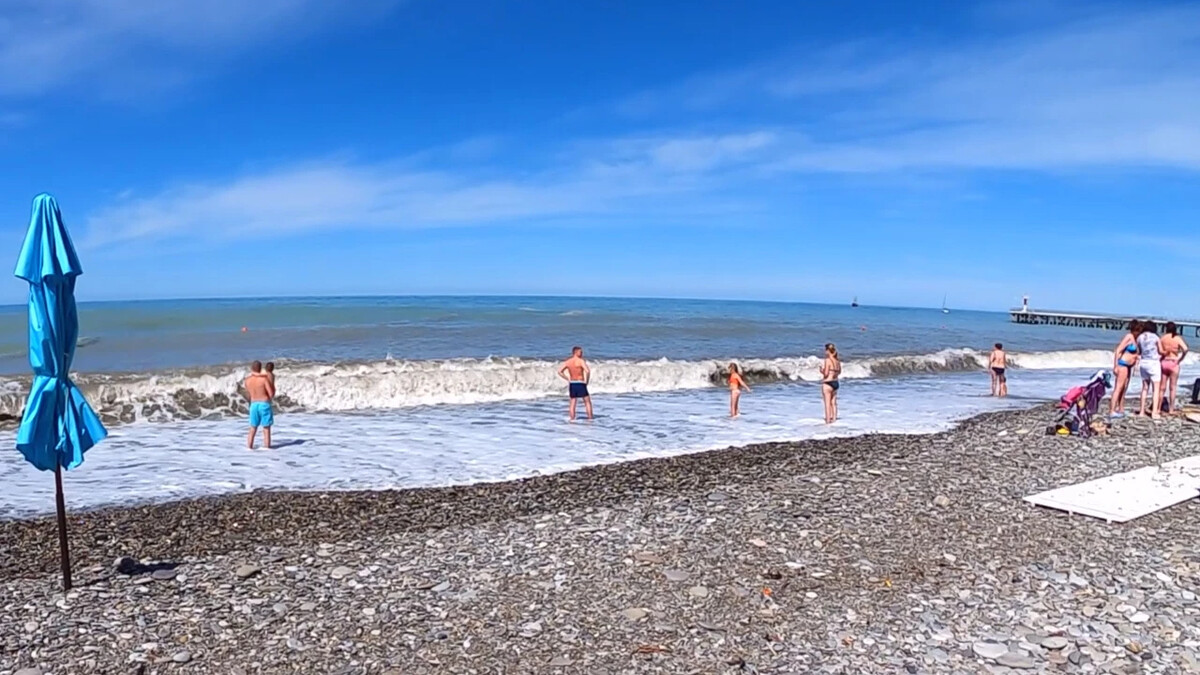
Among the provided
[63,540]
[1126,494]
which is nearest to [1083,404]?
[1126,494]

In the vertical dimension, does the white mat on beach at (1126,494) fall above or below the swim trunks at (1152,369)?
below

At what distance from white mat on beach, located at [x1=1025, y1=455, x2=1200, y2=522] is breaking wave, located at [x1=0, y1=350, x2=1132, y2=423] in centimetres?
1424

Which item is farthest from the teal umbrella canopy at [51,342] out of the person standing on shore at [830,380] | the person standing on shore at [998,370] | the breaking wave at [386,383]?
the person standing on shore at [998,370]

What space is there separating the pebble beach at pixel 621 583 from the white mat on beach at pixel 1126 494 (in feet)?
0.56

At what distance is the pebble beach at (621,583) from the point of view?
16.3 ft

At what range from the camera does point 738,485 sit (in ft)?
29.9

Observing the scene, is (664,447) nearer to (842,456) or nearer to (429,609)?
(842,456)

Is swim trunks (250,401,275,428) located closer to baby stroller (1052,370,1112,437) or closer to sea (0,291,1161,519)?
sea (0,291,1161,519)

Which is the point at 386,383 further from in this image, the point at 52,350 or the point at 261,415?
the point at 52,350

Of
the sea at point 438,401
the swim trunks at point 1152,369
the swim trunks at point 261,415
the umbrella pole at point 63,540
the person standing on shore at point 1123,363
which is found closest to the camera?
the umbrella pole at point 63,540

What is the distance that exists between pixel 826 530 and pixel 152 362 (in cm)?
2445

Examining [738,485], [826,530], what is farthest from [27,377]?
[826,530]

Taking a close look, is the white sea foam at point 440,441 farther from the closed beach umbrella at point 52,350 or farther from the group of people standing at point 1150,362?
the closed beach umbrella at point 52,350

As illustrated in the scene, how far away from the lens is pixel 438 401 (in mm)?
20609
